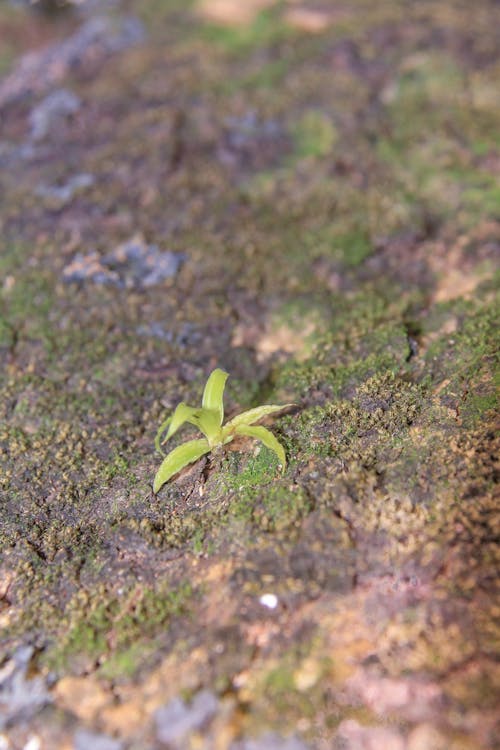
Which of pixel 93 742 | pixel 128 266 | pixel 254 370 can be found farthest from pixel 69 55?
pixel 93 742

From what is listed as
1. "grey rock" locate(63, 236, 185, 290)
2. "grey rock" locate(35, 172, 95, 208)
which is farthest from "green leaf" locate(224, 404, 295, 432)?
"grey rock" locate(35, 172, 95, 208)

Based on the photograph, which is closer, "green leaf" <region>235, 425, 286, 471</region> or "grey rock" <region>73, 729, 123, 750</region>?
"grey rock" <region>73, 729, 123, 750</region>

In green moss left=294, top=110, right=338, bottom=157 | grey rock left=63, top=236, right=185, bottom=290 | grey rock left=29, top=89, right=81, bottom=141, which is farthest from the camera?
grey rock left=29, top=89, right=81, bottom=141

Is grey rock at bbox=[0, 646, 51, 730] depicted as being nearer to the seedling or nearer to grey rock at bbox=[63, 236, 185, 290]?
the seedling

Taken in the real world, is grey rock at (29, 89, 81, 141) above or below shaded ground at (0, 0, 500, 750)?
above

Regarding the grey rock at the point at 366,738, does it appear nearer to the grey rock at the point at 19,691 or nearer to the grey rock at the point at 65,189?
the grey rock at the point at 19,691
